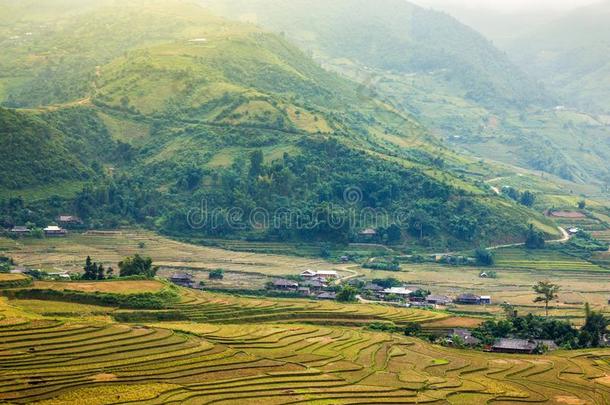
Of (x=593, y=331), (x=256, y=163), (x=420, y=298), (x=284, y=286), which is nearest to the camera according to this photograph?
(x=593, y=331)

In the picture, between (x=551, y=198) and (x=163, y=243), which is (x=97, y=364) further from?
(x=551, y=198)

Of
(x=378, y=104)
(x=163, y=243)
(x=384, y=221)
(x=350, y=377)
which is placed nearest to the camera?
(x=350, y=377)

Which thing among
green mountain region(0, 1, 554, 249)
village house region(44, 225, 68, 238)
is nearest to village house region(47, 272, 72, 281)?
village house region(44, 225, 68, 238)

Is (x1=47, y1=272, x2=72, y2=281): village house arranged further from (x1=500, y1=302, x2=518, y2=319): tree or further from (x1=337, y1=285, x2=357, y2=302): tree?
(x1=500, y1=302, x2=518, y2=319): tree

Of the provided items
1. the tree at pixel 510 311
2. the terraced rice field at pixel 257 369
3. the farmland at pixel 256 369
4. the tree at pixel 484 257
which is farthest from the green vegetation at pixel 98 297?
the tree at pixel 484 257

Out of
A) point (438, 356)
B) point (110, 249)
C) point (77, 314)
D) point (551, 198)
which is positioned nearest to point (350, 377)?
point (438, 356)

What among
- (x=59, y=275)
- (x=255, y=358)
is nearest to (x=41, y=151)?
(x=59, y=275)

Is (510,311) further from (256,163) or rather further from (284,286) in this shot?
(256,163)
